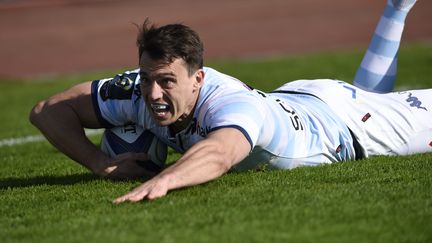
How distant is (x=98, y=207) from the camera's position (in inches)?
206

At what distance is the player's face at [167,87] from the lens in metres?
5.63

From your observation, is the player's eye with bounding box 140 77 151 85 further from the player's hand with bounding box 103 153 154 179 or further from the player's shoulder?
the player's hand with bounding box 103 153 154 179

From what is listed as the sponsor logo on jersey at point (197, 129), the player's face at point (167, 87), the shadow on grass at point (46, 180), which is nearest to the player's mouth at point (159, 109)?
the player's face at point (167, 87)

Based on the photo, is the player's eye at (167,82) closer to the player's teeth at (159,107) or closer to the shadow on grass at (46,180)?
the player's teeth at (159,107)

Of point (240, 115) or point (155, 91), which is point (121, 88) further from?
point (240, 115)

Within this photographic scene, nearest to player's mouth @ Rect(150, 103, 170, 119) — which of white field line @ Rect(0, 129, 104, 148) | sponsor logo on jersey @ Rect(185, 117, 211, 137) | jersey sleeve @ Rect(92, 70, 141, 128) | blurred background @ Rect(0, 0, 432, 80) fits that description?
sponsor logo on jersey @ Rect(185, 117, 211, 137)

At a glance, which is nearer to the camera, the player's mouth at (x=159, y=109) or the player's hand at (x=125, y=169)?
the player's mouth at (x=159, y=109)

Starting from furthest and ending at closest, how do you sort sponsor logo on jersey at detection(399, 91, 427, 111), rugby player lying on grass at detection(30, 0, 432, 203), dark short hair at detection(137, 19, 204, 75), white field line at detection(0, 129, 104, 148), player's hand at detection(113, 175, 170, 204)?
white field line at detection(0, 129, 104, 148)
sponsor logo on jersey at detection(399, 91, 427, 111)
dark short hair at detection(137, 19, 204, 75)
rugby player lying on grass at detection(30, 0, 432, 203)
player's hand at detection(113, 175, 170, 204)

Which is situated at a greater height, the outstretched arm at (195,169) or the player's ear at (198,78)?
the player's ear at (198,78)

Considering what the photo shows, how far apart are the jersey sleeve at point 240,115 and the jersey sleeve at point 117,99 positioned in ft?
2.56

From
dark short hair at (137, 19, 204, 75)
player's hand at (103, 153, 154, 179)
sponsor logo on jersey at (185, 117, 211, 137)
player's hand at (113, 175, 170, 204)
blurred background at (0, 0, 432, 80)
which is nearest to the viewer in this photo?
player's hand at (113, 175, 170, 204)

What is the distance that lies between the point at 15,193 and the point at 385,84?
11.6 ft

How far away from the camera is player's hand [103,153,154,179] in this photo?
20.3ft

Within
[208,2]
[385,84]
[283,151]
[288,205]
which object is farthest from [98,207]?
[208,2]
